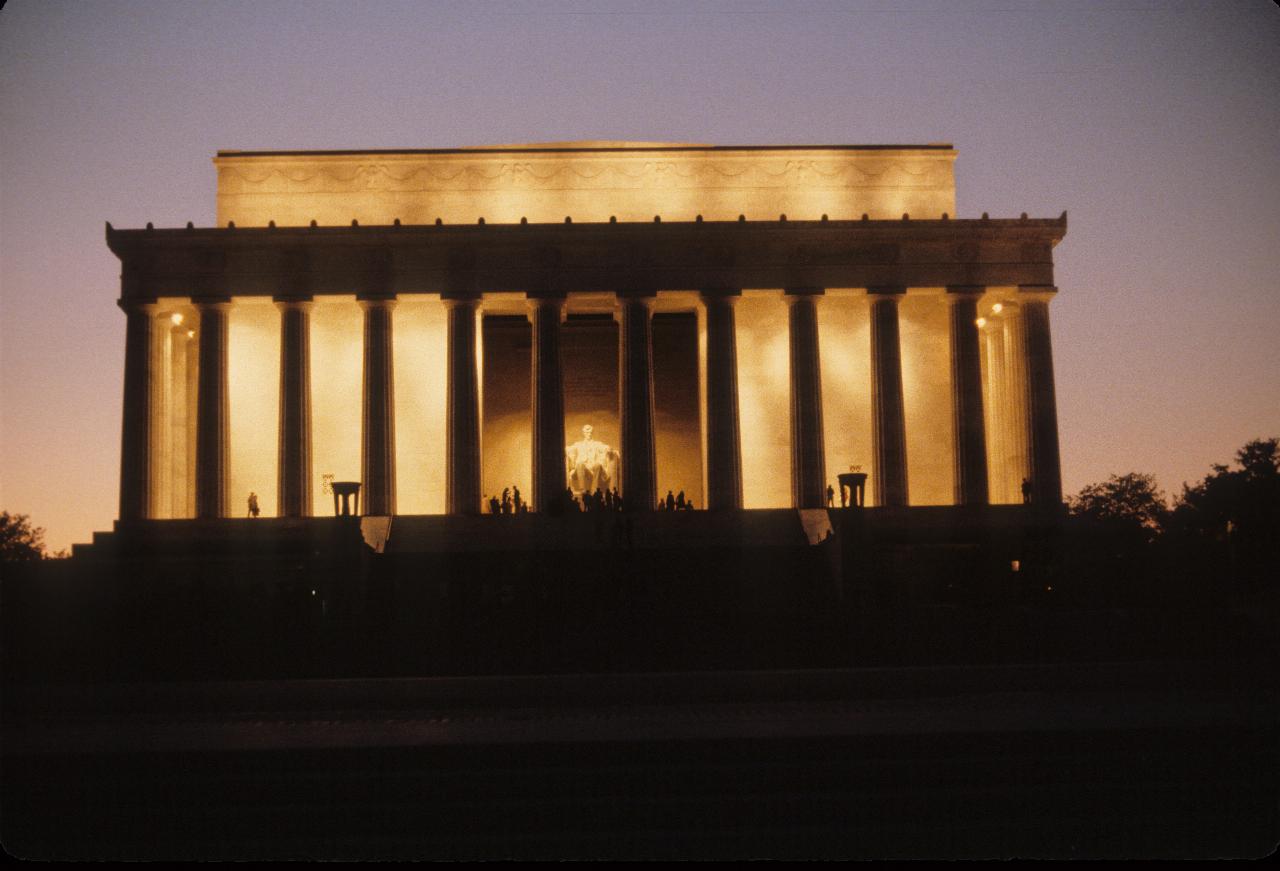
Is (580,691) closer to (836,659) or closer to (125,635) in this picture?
(836,659)

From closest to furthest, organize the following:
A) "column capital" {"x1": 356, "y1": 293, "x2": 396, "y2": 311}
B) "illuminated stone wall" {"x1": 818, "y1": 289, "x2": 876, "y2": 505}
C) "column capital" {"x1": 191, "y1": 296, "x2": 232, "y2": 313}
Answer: "column capital" {"x1": 191, "y1": 296, "x2": 232, "y2": 313}
"column capital" {"x1": 356, "y1": 293, "x2": 396, "y2": 311}
"illuminated stone wall" {"x1": 818, "y1": 289, "x2": 876, "y2": 505}

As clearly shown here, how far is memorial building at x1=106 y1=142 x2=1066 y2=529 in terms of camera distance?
55344 millimetres

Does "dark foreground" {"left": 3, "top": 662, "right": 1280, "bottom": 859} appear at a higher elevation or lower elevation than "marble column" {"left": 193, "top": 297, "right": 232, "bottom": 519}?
lower

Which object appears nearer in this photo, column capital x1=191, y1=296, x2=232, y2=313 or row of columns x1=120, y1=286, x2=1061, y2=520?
row of columns x1=120, y1=286, x2=1061, y2=520

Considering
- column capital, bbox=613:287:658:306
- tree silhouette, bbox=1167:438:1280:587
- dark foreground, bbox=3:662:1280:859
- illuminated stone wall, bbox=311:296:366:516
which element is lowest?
dark foreground, bbox=3:662:1280:859

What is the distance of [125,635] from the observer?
32406mm

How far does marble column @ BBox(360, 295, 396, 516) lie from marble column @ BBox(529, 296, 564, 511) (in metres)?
6.04

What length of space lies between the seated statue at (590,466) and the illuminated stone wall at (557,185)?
406 inches

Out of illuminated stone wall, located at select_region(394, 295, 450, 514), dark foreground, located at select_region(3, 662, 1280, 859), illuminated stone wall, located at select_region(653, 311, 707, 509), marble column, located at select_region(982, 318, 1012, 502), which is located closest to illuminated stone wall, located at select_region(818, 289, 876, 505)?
marble column, located at select_region(982, 318, 1012, 502)

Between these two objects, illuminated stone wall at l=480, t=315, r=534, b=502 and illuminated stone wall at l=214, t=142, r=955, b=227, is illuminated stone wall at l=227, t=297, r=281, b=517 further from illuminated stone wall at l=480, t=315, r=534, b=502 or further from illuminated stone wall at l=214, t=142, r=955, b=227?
illuminated stone wall at l=480, t=315, r=534, b=502

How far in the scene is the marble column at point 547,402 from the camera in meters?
54.9

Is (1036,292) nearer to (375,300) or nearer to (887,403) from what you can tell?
(887,403)

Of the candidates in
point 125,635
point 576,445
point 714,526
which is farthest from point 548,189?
point 125,635

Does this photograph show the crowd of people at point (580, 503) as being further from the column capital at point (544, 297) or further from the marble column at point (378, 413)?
the column capital at point (544, 297)
